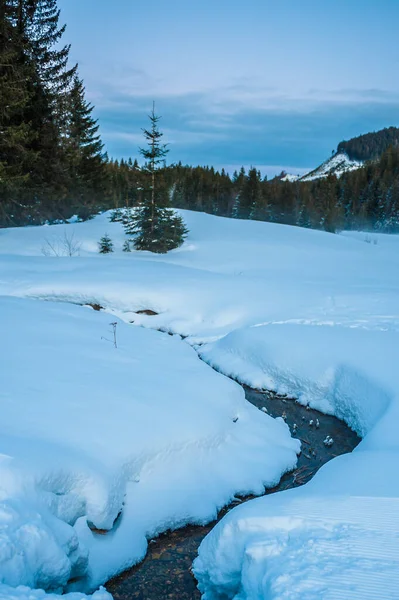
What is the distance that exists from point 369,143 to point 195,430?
463 ft

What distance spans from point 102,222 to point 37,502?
806 inches

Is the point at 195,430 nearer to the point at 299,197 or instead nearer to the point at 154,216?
the point at 154,216

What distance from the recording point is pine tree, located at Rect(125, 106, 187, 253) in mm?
17531

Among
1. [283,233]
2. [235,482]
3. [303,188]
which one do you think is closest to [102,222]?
[283,233]

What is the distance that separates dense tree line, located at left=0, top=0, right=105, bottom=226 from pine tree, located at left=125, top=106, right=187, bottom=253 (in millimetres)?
4720

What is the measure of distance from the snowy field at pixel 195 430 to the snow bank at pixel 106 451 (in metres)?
0.02

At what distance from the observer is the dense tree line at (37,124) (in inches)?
612

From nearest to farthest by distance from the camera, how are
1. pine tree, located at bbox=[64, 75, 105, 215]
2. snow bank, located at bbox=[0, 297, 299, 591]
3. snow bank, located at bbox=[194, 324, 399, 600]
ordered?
snow bank, located at bbox=[194, 324, 399, 600]
snow bank, located at bbox=[0, 297, 299, 591]
pine tree, located at bbox=[64, 75, 105, 215]

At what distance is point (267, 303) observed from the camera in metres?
11.1

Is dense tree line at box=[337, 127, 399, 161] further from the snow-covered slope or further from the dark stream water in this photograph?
the dark stream water

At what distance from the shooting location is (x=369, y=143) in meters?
125

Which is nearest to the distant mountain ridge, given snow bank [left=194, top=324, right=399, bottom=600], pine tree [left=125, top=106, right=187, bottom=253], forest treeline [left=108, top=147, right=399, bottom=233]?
forest treeline [left=108, top=147, right=399, bottom=233]

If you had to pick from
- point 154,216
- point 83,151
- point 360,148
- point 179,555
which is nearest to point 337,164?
point 360,148

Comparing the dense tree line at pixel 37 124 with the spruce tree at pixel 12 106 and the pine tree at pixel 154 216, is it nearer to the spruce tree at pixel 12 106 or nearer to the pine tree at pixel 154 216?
the spruce tree at pixel 12 106
